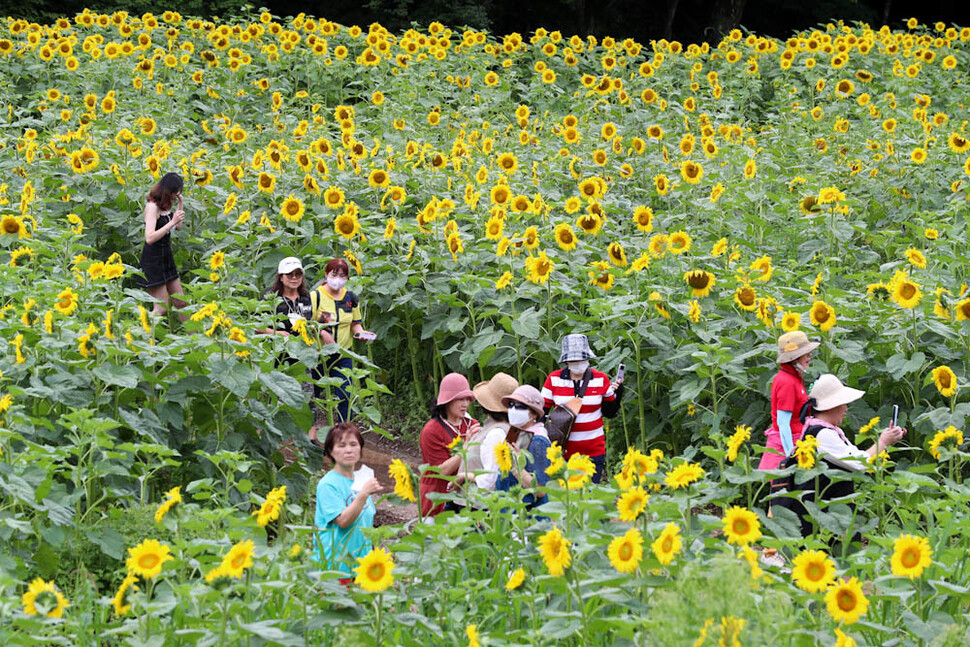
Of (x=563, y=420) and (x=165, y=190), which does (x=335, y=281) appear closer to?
(x=165, y=190)

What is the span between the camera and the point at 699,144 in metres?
11.5

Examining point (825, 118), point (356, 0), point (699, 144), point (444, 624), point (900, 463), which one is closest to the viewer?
point (444, 624)

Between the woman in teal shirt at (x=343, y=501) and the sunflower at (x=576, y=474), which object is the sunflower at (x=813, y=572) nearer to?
the sunflower at (x=576, y=474)

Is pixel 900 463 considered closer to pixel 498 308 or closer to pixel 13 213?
pixel 498 308

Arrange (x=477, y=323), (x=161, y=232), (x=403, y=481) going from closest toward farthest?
(x=403, y=481) → (x=477, y=323) → (x=161, y=232)

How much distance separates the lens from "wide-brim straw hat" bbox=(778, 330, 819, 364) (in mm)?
5902

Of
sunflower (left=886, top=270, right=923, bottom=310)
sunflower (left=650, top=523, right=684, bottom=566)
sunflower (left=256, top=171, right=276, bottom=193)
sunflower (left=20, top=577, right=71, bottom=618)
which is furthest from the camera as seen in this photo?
sunflower (left=256, top=171, right=276, bottom=193)

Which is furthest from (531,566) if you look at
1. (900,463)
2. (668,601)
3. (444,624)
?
(900,463)

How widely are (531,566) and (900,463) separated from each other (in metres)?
3.37

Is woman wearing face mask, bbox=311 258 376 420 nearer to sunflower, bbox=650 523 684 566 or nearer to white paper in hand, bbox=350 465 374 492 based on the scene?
white paper in hand, bbox=350 465 374 492

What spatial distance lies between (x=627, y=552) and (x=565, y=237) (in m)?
4.58

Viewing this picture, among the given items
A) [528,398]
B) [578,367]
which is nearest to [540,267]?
[578,367]

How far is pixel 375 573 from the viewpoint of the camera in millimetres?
3354

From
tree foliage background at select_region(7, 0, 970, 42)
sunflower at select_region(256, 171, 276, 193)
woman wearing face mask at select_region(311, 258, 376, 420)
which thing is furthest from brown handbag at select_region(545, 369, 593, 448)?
tree foliage background at select_region(7, 0, 970, 42)
